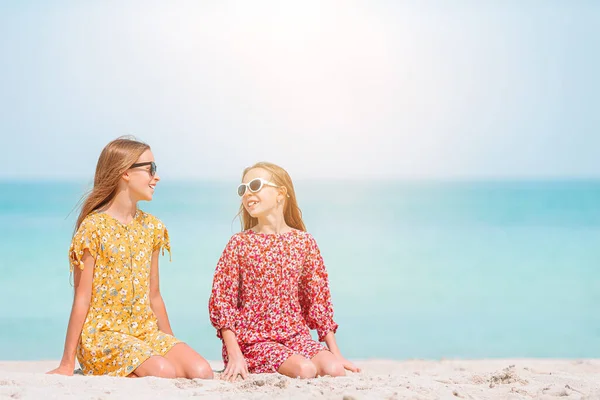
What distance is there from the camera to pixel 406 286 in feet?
41.0

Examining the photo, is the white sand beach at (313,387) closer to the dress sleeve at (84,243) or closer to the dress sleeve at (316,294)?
the dress sleeve at (316,294)

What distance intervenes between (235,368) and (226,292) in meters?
0.43

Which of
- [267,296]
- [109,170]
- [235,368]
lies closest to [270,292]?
[267,296]

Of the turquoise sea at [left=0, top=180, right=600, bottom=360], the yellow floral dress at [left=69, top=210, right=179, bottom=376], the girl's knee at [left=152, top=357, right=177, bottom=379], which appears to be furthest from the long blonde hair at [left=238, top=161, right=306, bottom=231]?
the girl's knee at [left=152, top=357, right=177, bottom=379]

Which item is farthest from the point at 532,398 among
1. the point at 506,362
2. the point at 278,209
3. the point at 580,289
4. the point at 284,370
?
the point at 580,289

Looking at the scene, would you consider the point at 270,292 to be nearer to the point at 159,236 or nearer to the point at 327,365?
the point at 327,365

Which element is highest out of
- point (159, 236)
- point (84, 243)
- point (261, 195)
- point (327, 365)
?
point (261, 195)

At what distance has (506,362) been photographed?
6.68 metres

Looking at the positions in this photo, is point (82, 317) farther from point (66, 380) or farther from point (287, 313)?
Result: point (287, 313)

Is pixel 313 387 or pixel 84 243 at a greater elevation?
pixel 84 243

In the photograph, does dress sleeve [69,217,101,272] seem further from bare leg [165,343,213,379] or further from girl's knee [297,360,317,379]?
girl's knee [297,360,317,379]

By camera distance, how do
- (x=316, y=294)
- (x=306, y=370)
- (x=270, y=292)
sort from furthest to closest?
(x=316, y=294) < (x=270, y=292) < (x=306, y=370)

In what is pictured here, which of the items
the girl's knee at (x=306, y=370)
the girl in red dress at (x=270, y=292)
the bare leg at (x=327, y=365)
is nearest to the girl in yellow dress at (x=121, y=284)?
the girl in red dress at (x=270, y=292)

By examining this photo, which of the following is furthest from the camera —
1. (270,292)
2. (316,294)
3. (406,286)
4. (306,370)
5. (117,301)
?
(406,286)
